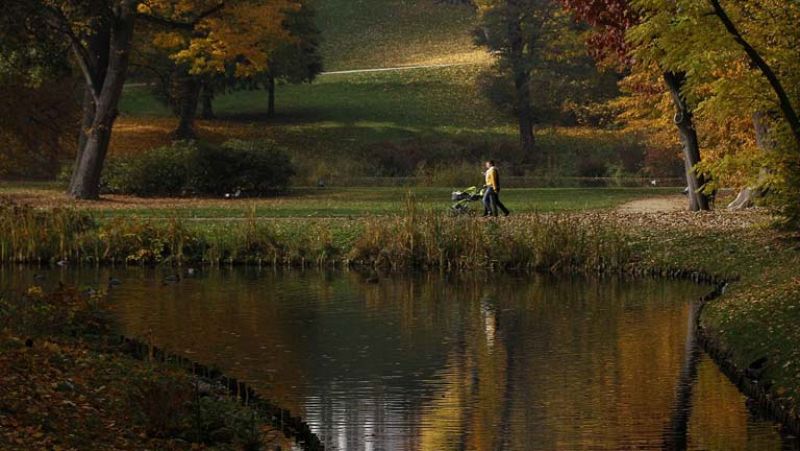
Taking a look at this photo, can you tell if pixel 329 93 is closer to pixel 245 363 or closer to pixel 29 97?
pixel 29 97

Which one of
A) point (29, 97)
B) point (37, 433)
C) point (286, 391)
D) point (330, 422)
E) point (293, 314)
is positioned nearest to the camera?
point (37, 433)

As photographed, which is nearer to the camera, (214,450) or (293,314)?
(214,450)

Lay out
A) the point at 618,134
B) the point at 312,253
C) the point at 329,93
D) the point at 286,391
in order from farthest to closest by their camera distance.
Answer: the point at 329,93 → the point at 618,134 → the point at 312,253 → the point at 286,391

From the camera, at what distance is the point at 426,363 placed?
67.7 ft

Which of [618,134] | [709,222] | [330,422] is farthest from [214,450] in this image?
[618,134]

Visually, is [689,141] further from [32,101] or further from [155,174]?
[32,101]

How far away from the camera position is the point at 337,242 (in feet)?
113

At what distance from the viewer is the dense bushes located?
51594 mm

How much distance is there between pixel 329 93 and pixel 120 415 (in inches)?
3440

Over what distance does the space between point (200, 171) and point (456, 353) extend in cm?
3150

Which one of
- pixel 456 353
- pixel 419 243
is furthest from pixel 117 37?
pixel 456 353

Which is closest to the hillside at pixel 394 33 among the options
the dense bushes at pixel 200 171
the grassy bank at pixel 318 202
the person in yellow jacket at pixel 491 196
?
the grassy bank at pixel 318 202

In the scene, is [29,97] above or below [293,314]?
above

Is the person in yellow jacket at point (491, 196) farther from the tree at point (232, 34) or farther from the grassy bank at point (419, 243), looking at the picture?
the tree at point (232, 34)
